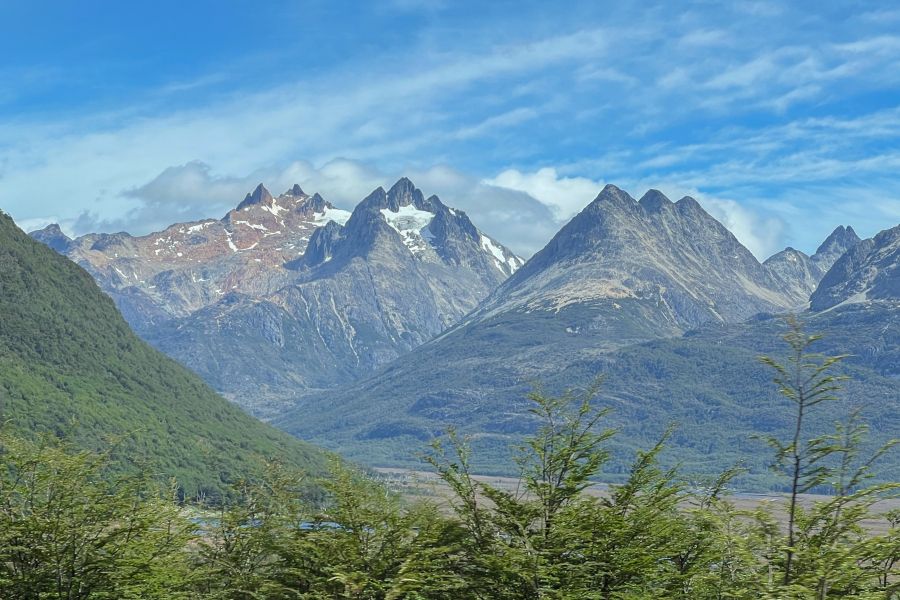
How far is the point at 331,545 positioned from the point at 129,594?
24.6 ft

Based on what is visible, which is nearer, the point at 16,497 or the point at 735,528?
the point at 16,497

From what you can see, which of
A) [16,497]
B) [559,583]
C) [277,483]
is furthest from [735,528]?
[16,497]

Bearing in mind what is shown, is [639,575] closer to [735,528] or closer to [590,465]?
[590,465]

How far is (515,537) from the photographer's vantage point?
3719 centimetres

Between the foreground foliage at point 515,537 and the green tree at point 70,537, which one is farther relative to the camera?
the green tree at point 70,537

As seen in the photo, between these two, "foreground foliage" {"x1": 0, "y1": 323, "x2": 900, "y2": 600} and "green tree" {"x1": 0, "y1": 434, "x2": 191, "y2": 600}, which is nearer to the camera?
"foreground foliage" {"x1": 0, "y1": 323, "x2": 900, "y2": 600}

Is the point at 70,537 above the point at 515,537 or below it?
below

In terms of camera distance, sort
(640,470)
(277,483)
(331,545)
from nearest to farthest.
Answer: (331,545) → (640,470) → (277,483)

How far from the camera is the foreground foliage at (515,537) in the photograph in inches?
1371

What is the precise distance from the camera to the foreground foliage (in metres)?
34.8

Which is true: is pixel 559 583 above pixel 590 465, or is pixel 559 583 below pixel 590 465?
below

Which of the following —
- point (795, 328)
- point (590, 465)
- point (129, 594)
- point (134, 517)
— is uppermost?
point (795, 328)

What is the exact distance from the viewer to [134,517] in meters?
40.6

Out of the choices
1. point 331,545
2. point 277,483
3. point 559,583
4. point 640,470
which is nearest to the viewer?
point 559,583
